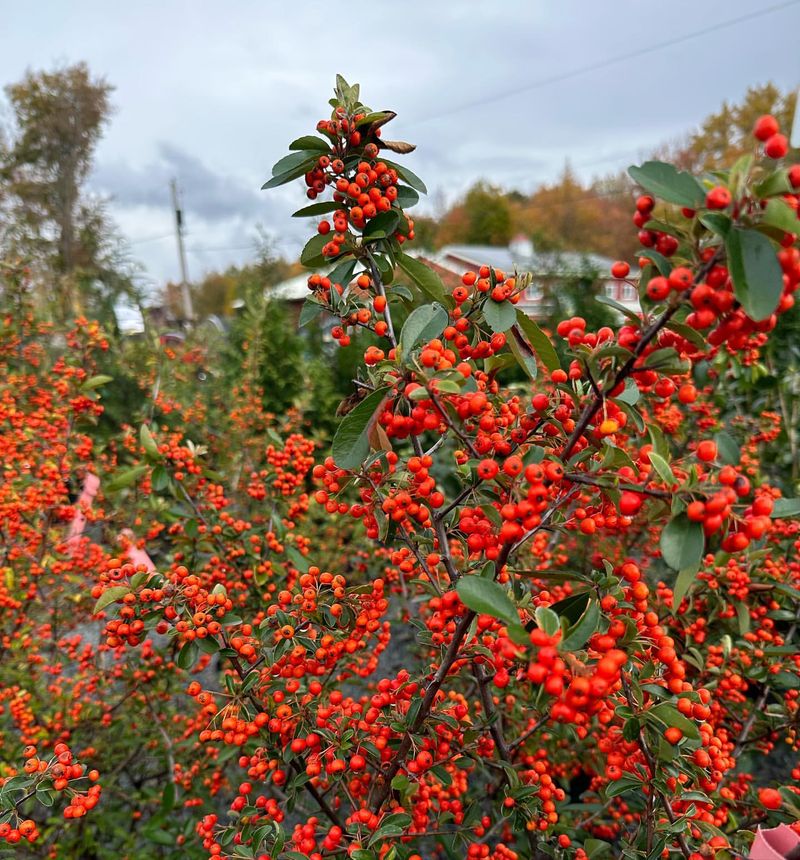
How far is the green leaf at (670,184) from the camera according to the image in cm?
93

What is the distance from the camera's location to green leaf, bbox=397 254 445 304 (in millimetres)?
1628

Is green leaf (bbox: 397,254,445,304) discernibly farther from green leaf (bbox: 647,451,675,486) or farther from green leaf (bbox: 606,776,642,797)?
green leaf (bbox: 606,776,642,797)

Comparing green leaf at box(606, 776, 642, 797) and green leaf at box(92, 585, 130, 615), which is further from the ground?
green leaf at box(92, 585, 130, 615)

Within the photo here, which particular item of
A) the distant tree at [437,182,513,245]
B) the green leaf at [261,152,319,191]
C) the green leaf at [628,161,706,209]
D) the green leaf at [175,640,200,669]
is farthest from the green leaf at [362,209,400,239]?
the distant tree at [437,182,513,245]

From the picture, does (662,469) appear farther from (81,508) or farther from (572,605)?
(81,508)

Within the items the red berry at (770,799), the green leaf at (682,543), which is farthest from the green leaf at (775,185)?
the red berry at (770,799)

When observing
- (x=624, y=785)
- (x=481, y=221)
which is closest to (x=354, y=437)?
(x=624, y=785)

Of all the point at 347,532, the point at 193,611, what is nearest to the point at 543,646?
the point at 193,611

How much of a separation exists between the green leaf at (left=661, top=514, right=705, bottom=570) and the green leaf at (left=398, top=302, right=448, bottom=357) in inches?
26.2

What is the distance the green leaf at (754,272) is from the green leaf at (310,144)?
1.18m

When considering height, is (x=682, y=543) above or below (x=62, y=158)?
below

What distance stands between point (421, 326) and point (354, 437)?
323 mm

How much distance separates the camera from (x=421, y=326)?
127cm

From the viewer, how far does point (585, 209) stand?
134 feet
